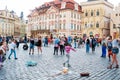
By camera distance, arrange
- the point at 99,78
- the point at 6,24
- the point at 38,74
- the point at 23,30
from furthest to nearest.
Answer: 1. the point at 23,30
2. the point at 6,24
3. the point at 38,74
4. the point at 99,78

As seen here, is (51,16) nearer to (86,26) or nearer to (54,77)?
(86,26)

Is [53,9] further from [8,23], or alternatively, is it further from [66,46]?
[66,46]

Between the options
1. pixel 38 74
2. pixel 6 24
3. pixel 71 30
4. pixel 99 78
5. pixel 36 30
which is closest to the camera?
pixel 99 78

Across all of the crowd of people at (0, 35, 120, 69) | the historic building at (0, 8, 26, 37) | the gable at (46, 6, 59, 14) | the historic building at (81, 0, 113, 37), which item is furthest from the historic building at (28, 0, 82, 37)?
the crowd of people at (0, 35, 120, 69)

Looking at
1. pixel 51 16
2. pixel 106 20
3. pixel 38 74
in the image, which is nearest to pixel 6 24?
pixel 51 16

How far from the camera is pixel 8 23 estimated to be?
89.6 m

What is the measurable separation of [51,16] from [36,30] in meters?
6.96

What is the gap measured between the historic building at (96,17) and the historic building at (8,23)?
29632 millimetres

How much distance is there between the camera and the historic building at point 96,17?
207ft

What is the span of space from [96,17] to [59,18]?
896 centimetres

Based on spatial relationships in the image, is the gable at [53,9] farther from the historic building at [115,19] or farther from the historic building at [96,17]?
the historic building at [115,19]

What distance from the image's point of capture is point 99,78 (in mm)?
10297

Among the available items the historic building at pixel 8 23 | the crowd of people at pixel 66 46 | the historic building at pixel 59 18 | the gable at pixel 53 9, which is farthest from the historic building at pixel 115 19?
the historic building at pixel 8 23

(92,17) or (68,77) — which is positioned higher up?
(92,17)
